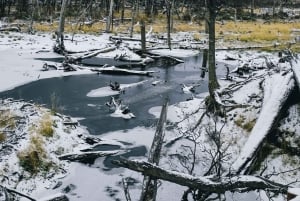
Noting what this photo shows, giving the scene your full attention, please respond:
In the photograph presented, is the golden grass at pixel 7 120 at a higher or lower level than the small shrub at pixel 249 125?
higher

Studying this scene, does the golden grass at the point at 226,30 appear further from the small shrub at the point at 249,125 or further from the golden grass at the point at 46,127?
the small shrub at the point at 249,125

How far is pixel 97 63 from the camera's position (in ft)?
77.4

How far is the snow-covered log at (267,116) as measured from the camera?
9.19 meters

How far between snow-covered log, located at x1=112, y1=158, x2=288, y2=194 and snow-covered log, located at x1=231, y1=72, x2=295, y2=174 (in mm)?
3356

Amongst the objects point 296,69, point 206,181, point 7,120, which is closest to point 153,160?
point 206,181

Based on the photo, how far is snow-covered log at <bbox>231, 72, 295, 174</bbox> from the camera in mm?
9188

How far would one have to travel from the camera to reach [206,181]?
536 cm

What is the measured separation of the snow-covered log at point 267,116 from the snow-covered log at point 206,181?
3356mm

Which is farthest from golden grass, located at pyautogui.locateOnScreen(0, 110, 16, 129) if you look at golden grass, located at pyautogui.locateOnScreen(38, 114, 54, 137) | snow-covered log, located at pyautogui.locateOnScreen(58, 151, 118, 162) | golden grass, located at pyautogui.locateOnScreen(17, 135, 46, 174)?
snow-covered log, located at pyautogui.locateOnScreen(58, 151, 118, 162)

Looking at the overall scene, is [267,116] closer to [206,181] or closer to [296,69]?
[296,69]

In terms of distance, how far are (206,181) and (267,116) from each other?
536 centimetres

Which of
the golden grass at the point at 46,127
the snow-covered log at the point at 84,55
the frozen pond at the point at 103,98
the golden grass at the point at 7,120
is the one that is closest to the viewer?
the golden grass at the point at 7,120

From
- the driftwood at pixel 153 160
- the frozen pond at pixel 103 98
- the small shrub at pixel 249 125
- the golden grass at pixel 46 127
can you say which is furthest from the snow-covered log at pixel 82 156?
the small shrub at pixel 249 125

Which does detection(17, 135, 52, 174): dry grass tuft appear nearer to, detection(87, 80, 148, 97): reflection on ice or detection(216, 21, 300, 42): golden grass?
detection(87, 80, 148, 97): reflection on ice
